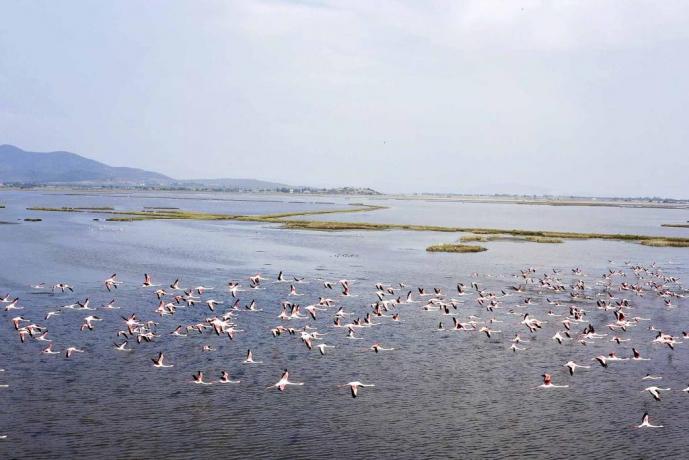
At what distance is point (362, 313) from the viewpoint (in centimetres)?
3991

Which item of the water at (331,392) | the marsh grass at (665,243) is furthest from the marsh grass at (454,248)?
the water at (331,392)

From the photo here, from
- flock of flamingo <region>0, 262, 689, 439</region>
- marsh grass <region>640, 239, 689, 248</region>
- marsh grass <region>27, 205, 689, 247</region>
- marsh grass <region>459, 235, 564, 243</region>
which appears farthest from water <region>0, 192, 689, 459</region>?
marsh grass <region>27, 205, 689, 247</region>

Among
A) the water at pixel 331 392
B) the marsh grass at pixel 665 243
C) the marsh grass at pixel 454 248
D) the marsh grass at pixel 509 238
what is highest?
the marsh grass at pixel 665 243

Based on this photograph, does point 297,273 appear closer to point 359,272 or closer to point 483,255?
point 359,272

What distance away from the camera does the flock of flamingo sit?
30.5m

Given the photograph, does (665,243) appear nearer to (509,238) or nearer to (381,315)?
(509,238)

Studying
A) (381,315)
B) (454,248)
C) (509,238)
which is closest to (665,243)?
(509,238)

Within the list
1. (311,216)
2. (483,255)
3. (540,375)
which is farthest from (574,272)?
(311,216)

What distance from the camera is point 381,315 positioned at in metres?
39.1

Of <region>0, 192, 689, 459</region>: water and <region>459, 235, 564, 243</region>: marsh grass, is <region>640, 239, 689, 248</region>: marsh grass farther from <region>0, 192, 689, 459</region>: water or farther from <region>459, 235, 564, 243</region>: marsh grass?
<region>0, 192, 689, 459</region>: water

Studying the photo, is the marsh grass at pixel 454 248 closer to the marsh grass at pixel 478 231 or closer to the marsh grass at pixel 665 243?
the marsh grass at pixel 478 231

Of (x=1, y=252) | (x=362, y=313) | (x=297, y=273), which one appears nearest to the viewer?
(x=362, y=313)

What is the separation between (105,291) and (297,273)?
55.7 ft

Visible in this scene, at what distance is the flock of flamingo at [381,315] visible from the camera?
30.5 m
